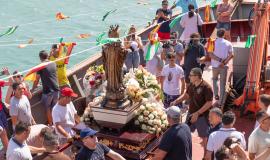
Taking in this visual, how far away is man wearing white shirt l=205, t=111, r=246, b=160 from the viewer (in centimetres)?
620

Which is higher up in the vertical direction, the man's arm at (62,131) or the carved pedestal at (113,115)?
the carved pedestal at (113,115)

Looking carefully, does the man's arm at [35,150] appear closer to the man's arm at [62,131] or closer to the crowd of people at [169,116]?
the crowd of people at [169,116]

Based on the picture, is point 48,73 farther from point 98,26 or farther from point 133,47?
point 98,26

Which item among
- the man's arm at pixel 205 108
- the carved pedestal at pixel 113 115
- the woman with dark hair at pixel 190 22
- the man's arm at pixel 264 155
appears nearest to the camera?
the man's arm at pixel 264 155

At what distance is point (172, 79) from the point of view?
951cm

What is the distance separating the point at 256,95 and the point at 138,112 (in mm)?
3485

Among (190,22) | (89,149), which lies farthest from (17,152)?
(190,22)

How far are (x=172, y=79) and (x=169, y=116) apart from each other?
3.86 m

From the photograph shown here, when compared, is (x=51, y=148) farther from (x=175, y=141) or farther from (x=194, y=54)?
(x=194, y=54)

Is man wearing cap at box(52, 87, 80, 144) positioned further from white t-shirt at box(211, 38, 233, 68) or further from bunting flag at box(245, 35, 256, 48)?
bunting flag at box(245, 35, 256, 48)

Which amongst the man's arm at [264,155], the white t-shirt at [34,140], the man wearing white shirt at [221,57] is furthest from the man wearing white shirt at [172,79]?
the man's arm at [264,155]

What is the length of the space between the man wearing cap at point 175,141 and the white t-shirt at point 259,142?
102 centimetres

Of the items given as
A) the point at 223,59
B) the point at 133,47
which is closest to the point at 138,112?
the point at 223,59

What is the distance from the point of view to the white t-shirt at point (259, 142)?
6156 millimetres
